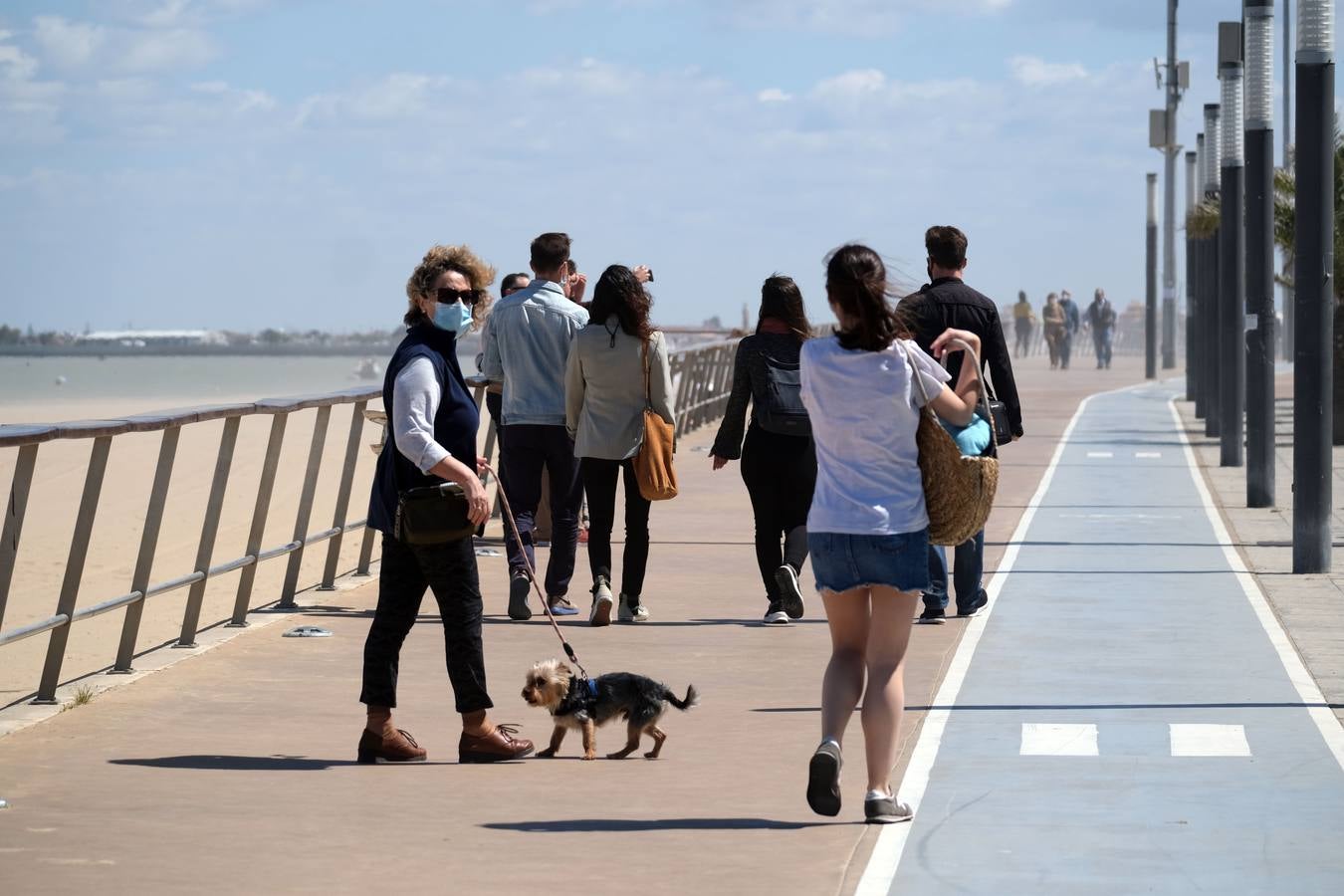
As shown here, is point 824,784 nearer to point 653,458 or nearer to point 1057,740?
point 1057,740

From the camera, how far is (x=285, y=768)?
7875mm

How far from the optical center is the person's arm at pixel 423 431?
7.71 metres

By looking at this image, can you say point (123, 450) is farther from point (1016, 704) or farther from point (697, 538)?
point (1016, 704)

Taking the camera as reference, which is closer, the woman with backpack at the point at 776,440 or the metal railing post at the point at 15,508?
the metal railing post at the point at 15,508

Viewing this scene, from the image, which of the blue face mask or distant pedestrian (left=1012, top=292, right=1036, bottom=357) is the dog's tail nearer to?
the blue face mask

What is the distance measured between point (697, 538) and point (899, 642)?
955 centimetres

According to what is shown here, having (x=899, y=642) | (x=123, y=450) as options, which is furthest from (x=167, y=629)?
(x=123, y=450)

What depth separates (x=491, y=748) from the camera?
320 inches

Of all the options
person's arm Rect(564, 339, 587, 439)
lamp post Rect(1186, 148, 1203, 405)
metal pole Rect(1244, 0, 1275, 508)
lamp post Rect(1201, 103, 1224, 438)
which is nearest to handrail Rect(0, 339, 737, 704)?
person's arm Rect(564, 339, 587, 439)

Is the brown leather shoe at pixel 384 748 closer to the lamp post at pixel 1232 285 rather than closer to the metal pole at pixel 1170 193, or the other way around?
the lamp post at pixel 1232 285

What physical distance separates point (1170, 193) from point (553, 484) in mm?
43592

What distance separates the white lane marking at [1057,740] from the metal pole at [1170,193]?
1727 inches

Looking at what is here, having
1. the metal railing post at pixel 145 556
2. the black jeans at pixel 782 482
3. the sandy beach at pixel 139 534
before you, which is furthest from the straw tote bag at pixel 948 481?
the black jeans at pixel 782 482

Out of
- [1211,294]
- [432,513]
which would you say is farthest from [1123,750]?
[1211,294]
